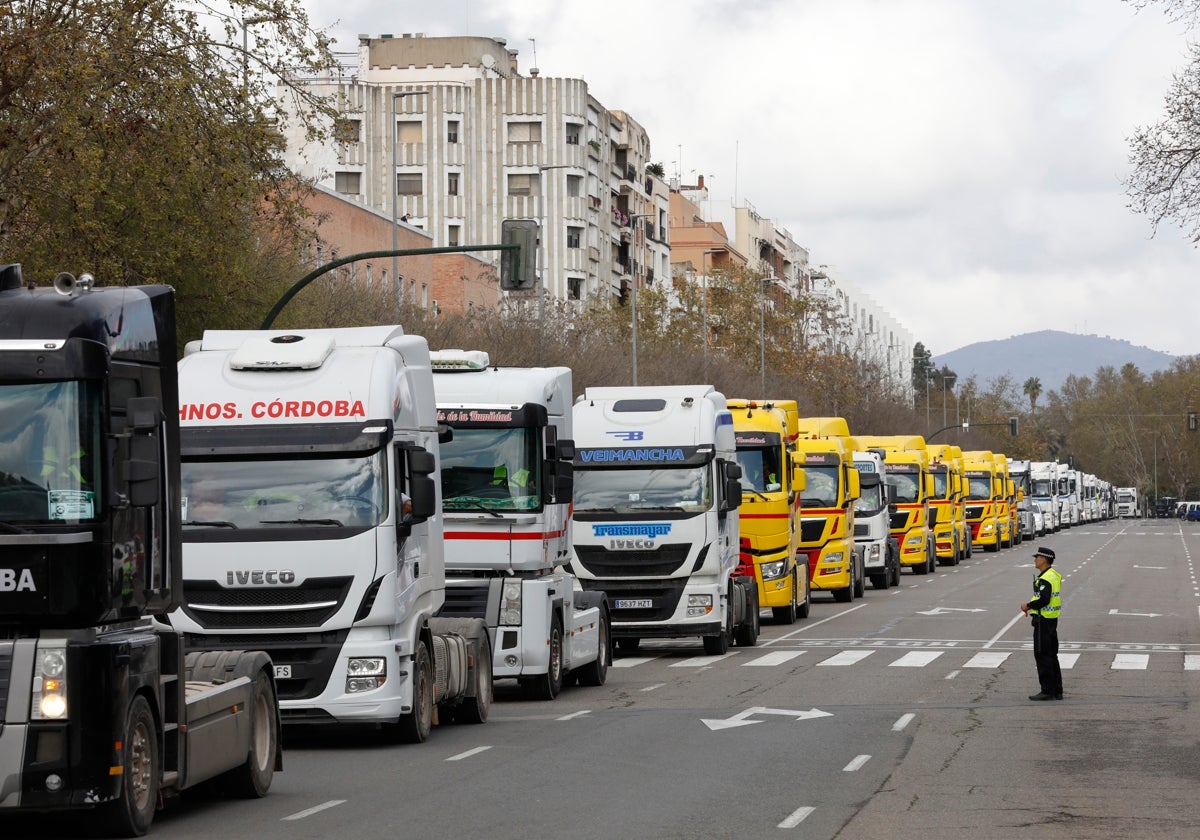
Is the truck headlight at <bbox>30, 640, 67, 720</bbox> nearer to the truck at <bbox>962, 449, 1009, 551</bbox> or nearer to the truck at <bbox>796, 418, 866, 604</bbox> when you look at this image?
A: the truck at <bbox>796, 418, 866, 604</bbox>

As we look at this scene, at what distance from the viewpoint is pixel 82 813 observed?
11.3 meters

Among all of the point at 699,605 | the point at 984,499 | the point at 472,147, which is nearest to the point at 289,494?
the point at 699,605

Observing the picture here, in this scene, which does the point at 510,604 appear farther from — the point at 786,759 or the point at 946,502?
the point at 946,502

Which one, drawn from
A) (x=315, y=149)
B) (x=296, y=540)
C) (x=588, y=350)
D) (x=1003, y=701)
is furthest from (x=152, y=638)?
(x=315, y=149)

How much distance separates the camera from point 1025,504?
93.2 metres

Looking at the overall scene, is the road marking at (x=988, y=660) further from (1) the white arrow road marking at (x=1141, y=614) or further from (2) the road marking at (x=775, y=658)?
(1) the white arrow road marking at (x=1141, y=614)

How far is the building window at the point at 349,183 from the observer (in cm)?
10062

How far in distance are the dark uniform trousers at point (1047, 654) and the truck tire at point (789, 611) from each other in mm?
12827

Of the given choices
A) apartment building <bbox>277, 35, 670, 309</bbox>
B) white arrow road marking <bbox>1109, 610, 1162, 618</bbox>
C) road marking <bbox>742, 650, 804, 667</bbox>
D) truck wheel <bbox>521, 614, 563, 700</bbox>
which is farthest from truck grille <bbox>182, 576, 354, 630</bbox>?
apartment building <bbox>277, 35, 670, 309</bbox>

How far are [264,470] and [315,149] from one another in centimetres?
7368

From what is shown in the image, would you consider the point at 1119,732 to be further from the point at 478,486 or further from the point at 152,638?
the point at 152,638

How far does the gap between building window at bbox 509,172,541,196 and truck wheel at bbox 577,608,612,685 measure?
7894 cm

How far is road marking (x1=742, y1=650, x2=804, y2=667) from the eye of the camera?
1017 inches

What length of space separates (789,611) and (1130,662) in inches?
348
